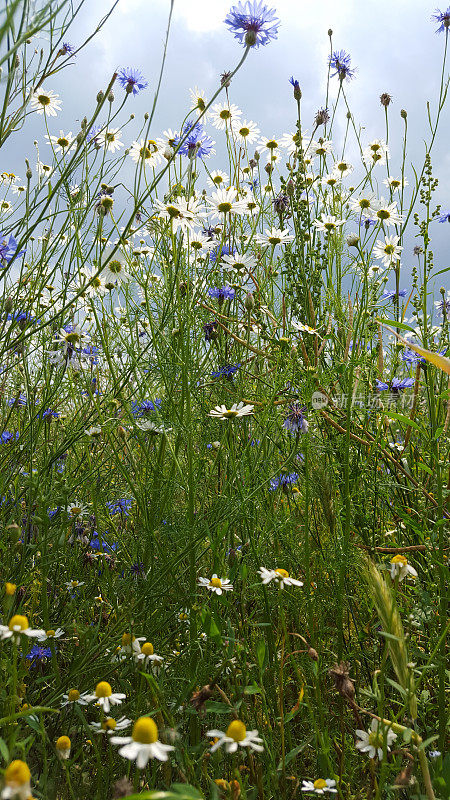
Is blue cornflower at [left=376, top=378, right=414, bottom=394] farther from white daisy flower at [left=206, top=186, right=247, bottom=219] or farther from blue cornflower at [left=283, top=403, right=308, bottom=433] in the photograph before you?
white daisy flower at [left=206, top=186, right=247, bottom=219]

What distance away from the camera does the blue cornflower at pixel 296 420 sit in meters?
1.33

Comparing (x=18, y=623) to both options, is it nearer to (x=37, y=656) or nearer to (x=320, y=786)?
(x=320, y=786)

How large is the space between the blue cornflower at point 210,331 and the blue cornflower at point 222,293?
117 mm

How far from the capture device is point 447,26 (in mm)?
2205

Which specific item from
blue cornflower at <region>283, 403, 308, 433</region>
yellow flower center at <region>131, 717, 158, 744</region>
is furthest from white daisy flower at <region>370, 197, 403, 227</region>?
yellow flower center at <region>131, 717, 158, 744</region>

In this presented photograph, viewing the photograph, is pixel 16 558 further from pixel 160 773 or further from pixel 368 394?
pixel 368 394

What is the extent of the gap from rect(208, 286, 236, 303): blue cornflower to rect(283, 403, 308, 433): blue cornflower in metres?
0.52

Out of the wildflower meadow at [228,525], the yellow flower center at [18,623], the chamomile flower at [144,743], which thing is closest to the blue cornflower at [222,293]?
the wildflower meadow at [228,525]

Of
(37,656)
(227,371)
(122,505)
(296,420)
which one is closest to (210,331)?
(227,371)

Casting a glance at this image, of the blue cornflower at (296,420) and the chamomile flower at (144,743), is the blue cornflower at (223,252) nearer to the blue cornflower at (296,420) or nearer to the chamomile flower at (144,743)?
the blue cornflower at (296,420)

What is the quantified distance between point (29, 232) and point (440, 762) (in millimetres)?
1140

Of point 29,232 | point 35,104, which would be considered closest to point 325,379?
point 29,232

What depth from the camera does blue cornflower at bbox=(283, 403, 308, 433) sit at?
1334 millimetres

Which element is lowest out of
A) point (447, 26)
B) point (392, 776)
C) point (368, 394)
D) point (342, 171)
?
point (392, 776)
